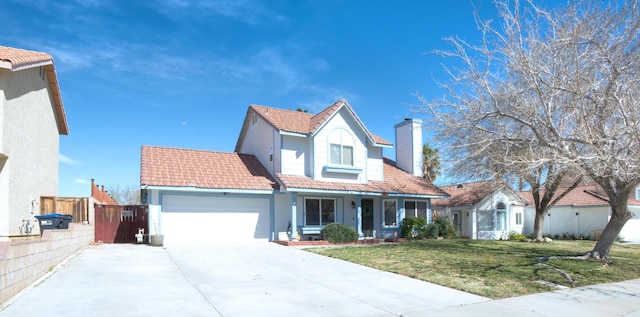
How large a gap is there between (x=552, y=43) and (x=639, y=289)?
6730mm

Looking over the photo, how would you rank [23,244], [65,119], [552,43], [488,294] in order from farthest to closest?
[65,119], [552,43], [488,294], [23,244]

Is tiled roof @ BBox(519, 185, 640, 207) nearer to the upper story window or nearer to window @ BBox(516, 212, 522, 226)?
window @ BBox(516, 212, 522, 226)

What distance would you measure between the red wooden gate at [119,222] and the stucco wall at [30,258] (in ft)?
18.1

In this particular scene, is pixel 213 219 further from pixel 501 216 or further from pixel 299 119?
pixel 501 216

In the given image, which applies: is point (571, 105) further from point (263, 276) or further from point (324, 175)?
point (324, 175)

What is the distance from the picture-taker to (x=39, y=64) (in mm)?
13898

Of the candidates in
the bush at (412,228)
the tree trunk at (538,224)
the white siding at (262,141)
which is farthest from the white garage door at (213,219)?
the tree trunk at (538,224)

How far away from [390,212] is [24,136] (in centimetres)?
1665

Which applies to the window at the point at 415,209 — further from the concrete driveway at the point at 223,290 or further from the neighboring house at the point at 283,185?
the concrete driveway at the point at 223,290

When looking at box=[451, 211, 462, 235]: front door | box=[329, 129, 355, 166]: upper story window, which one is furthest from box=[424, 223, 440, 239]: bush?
box=[451, 211, 462, 235]: front door

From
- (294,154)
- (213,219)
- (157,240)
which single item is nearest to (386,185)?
(294,154)

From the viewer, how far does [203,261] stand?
13.0 m

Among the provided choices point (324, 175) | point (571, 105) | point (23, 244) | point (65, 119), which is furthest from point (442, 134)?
point (65, 119)

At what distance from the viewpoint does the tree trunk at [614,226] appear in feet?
45.5
